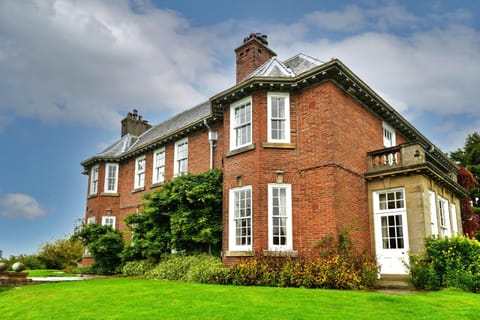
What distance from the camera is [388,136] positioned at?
18125mm

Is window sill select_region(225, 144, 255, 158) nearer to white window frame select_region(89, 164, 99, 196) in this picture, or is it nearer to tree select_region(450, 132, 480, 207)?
white window frame select_region(89, 164, 99, 196)

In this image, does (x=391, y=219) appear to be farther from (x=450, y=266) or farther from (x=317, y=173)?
(x=317, y=173)

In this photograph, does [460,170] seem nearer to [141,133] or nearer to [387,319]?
[387,319]

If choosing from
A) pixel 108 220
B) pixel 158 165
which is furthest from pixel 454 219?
pixel 108 220

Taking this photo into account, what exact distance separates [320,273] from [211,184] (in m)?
6.15

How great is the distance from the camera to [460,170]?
23.1m

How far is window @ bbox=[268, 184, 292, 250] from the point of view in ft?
44.0

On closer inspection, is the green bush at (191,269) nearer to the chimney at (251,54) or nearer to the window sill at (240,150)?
the window sill at (240,150)

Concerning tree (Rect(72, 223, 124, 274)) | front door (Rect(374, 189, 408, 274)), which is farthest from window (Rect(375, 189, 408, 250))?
tree (Rect(72, 223, 124, 274))

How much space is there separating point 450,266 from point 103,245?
16.3m

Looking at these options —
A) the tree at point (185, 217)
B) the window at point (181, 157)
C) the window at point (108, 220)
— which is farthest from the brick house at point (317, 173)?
the window at point (108, 220)

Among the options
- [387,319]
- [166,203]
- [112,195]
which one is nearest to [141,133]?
[112,195]

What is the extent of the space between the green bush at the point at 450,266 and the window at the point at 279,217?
413 cm

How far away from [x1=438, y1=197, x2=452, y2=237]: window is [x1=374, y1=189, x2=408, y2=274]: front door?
9.18ft
